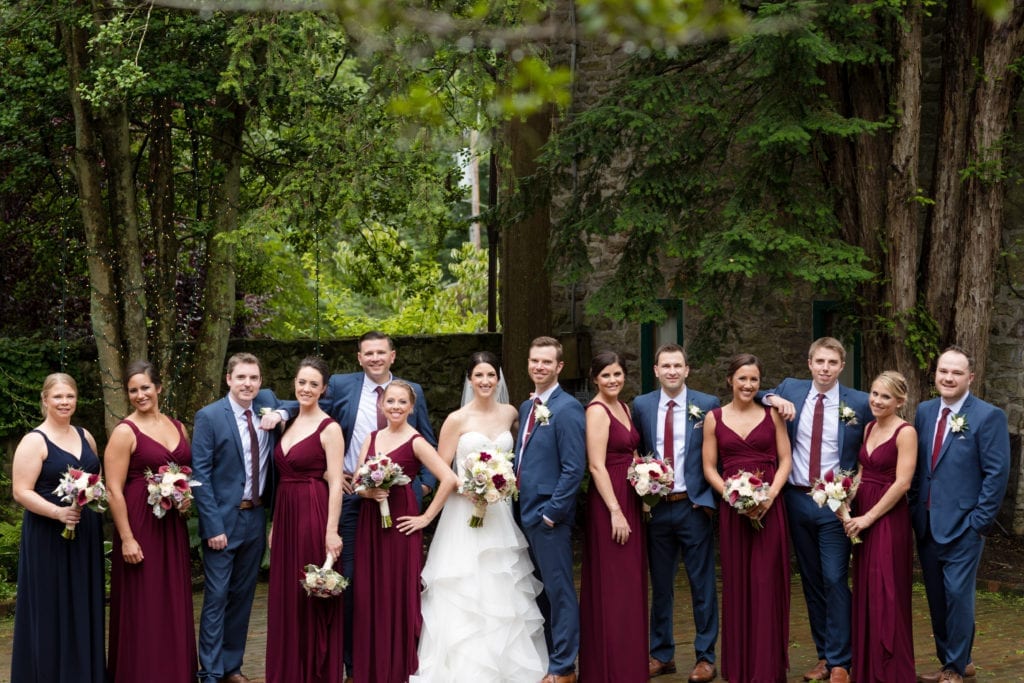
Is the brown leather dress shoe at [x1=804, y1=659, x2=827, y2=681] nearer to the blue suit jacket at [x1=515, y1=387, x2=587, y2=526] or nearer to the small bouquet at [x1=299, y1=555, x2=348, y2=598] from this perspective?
the blue suit jacket at [x1=515, y1=387, x2=587, y2=526]

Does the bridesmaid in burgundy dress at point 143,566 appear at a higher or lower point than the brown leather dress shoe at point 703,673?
higher

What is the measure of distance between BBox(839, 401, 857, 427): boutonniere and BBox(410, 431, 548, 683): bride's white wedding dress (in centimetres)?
193

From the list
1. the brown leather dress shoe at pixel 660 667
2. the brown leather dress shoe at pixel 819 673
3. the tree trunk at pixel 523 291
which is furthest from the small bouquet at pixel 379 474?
the tree trunk at pixel 523 291

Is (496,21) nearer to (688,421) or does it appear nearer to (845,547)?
(688,421)

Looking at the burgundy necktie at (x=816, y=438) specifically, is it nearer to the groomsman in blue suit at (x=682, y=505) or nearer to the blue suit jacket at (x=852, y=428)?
the blue suit jacket at (x=852, y=428)

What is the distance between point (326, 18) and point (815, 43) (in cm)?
404

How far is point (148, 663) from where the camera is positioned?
23.2ft

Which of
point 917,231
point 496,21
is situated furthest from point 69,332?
point 917,231

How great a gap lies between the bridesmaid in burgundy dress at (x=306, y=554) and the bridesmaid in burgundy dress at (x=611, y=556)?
1430 mm

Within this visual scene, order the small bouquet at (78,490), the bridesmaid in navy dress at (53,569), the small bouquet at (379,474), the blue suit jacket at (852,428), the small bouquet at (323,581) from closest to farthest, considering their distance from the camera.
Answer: the small bouquet at (78,490) → the bridesmaid in navy dress at (53,569) → the small bouquet at (323,581) → the small bouquet at (379,474) → the blue suit jacket at (852,428)

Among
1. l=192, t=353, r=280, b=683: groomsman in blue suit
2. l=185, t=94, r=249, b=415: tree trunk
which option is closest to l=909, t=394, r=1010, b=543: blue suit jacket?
l=192, t=353, r=280, b=683: groomsman in blue suit

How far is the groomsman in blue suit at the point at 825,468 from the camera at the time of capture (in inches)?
290

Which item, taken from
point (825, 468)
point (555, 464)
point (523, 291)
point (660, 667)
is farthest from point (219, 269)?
point (825, 468)

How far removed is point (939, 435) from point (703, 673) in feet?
6.38
